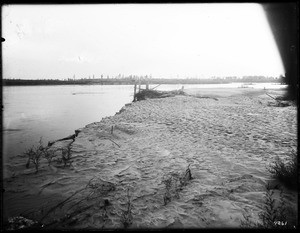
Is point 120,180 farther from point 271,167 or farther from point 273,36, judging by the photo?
point 273,36

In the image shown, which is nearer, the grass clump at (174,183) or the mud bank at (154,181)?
the mud bank at (154,181)

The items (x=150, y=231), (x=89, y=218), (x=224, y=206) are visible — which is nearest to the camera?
(x=150, y=231)

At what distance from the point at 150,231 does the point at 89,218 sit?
5.27 feet

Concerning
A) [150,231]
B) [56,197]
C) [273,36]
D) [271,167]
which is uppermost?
[273,36]

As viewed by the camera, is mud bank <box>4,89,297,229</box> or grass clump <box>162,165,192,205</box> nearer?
mud bank <box>4,89,297,229</box>

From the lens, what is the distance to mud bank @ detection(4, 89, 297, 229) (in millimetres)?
2942

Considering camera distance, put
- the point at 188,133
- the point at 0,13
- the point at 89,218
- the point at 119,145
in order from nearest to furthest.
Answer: the point at 0,13
the point at 89,218
the point at 119,145
the point at 188,133

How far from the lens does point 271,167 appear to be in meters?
4.17

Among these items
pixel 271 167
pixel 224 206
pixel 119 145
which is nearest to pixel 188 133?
pixel 119 145

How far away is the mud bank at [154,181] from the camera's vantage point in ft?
9.65

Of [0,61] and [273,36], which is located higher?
[273,36]

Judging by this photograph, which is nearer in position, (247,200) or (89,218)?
(89,218)

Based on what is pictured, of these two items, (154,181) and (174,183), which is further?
(154,181)

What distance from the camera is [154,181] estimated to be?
4.02m
